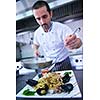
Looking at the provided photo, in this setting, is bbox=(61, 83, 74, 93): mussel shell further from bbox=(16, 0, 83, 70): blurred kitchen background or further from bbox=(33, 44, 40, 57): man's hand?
bbox=(33, 44, 40, 57): man's hand

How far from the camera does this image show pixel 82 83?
1.31 meters

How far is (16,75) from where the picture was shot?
1408 mm

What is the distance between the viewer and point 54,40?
137 cm

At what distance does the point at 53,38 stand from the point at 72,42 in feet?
0.41

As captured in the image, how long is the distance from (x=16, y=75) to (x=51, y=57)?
0.86ft

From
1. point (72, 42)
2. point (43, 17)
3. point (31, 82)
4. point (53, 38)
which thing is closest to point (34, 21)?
point (43, 17)

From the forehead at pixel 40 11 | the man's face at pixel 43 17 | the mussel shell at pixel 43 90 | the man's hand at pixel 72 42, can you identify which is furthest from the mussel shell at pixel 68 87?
the forehead at pixel 40 11
